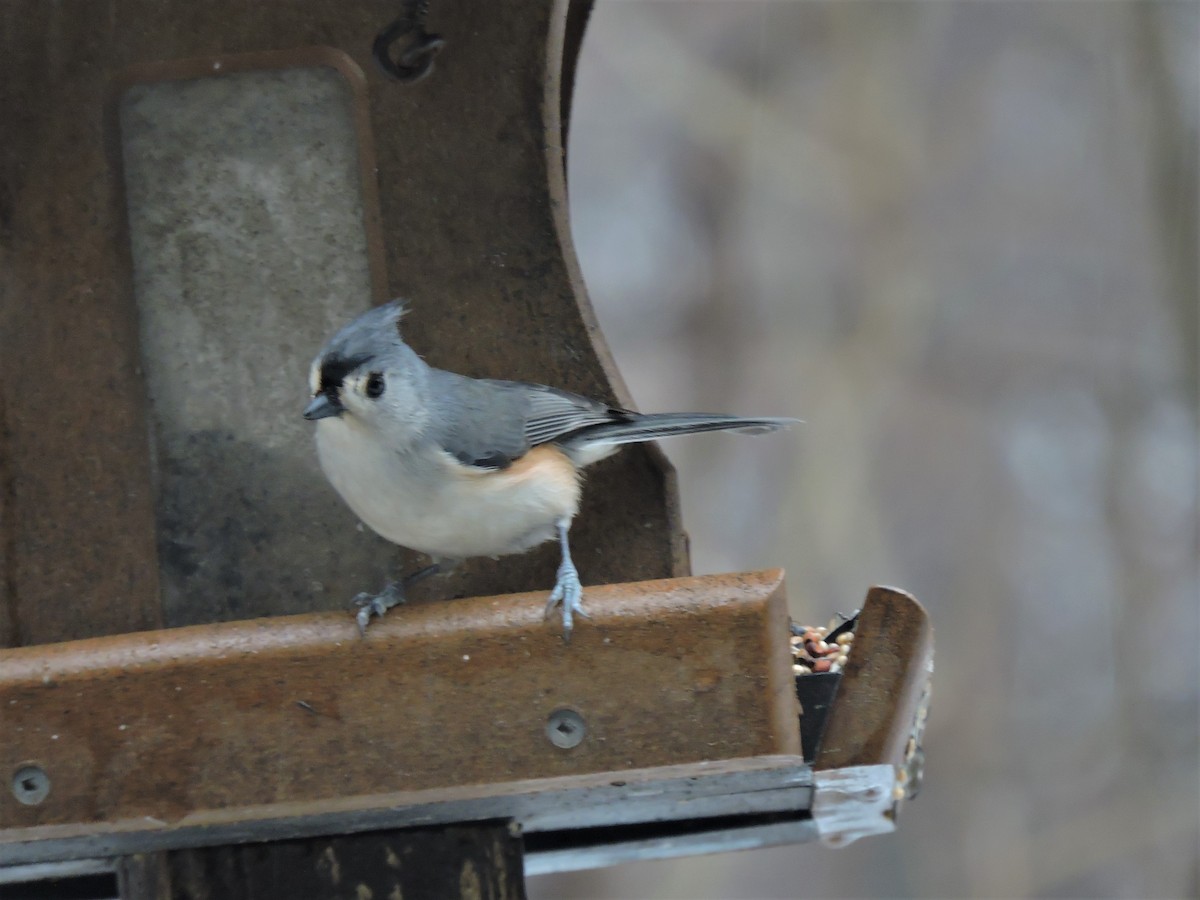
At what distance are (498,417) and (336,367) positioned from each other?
354mm

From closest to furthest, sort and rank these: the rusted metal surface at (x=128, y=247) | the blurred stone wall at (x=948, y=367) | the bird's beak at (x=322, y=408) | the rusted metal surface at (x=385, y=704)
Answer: the rusted metal surface at (x=385, y=704), the bird's beak at (x=322, y=408), the rusted metal surface at (x=128, y=247), the blurred stone wall at (x=948, y=367)

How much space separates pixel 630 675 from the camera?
96.9 inches

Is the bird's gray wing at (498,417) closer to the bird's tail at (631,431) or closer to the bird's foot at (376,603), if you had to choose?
the bird's tail at (631,431)

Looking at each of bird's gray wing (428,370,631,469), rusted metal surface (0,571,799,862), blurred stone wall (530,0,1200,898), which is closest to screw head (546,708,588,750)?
rusted metal surface (0,571,799,862)

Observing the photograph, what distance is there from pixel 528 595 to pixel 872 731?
1.96ft

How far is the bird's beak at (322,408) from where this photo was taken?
9.53 feet

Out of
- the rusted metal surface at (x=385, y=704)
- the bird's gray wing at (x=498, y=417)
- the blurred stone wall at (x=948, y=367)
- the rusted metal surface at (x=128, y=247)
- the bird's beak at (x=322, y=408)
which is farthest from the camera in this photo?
the blurred stone wall at (x=948, y=367)

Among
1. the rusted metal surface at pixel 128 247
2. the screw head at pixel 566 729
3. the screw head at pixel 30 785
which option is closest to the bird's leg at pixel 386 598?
the rusted metal surface at pixel 128 247

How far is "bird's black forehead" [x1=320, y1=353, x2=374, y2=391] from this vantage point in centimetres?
294

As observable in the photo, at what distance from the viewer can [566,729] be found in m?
2.46

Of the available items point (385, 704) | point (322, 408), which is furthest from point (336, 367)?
point (385, 704)

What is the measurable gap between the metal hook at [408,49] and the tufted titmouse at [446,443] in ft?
1.74

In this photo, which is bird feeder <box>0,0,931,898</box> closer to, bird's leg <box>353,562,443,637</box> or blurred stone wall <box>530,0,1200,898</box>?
bird's leg <box>353,562,443,637</box>

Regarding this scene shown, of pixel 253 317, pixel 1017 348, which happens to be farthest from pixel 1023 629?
pixel 253 317
